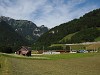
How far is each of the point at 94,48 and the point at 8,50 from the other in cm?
5367

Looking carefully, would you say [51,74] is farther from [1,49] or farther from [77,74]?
[1,49]

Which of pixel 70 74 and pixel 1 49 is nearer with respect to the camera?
pixel 70 74

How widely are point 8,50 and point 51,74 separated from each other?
119 m

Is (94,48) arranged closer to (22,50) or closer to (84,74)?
(22,50)

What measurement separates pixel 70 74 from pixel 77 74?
2.30ft

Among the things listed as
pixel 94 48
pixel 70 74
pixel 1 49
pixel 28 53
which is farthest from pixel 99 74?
pixel 94 48

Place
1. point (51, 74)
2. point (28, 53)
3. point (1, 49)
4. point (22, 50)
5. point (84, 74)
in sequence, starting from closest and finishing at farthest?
point (51, 74) < point (84, 74) < point (28, 53) < point (22, 50) < point (1, 49)

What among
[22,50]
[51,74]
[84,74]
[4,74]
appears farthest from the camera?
[22,50]

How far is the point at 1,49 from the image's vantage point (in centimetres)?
13712

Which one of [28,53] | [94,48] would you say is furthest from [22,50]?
[94,48]

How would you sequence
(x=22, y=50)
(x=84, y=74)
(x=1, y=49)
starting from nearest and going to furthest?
(x=84, y=74), (x=22, y=50), (x=1, y=49)

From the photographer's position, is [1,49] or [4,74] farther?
[1,49]

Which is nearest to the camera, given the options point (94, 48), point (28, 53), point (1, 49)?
point (28, 53)

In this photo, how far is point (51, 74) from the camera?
2505 cm
